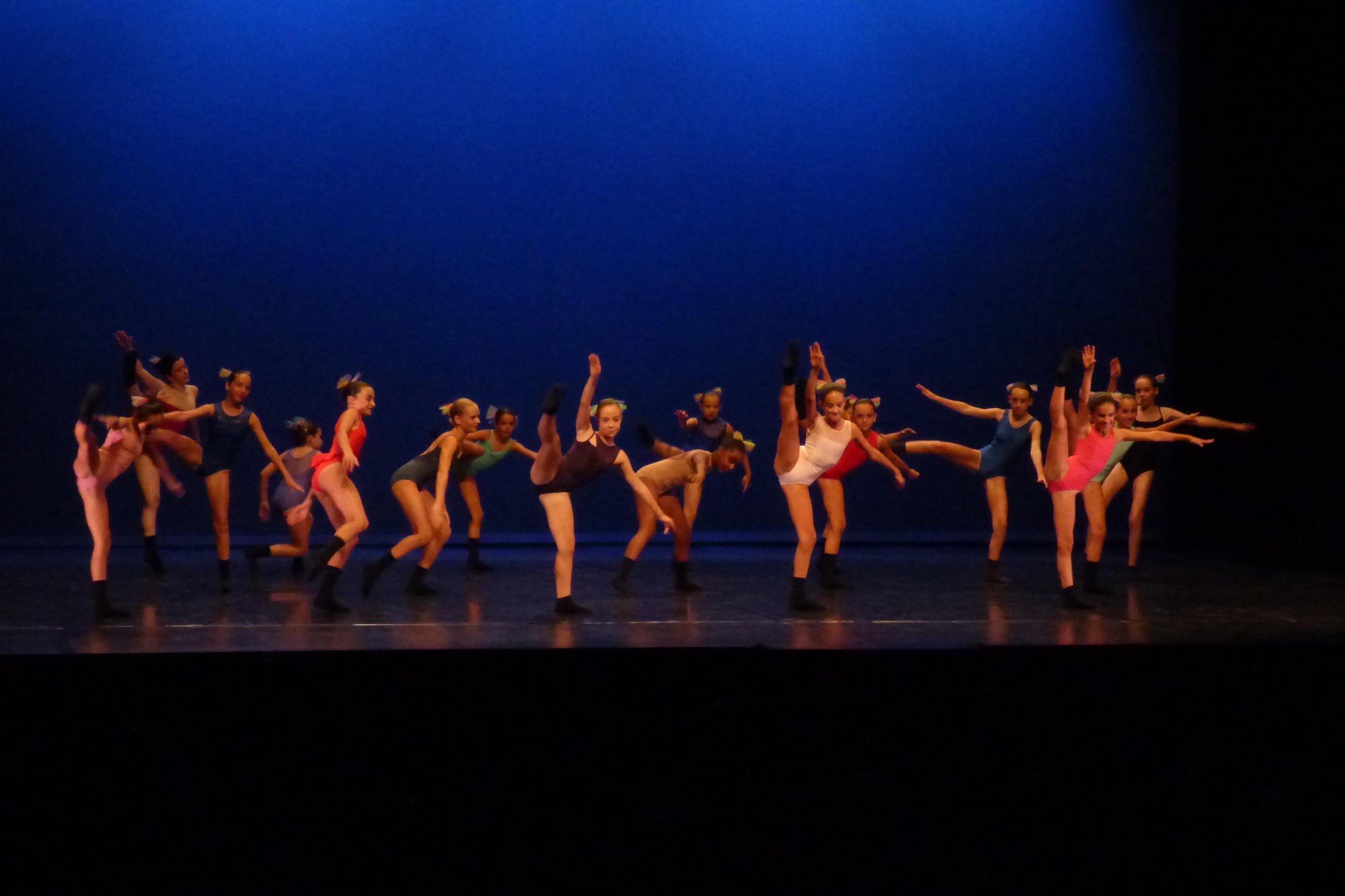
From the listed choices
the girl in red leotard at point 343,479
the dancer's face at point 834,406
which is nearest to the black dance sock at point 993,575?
the dancer's face at point 834,406

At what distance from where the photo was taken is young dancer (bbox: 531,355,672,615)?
18.9 ft

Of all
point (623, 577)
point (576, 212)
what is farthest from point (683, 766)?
point (576, 212)

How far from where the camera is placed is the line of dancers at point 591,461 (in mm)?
5801

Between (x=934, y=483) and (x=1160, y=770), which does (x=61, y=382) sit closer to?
(x=934, y=483)

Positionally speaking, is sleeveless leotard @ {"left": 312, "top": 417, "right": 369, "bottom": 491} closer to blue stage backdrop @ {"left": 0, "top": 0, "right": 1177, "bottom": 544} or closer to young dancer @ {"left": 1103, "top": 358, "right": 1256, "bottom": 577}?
blue stage backdrop @ {"left": 0, "top": 0, "right": 1177, "bottom": 544}

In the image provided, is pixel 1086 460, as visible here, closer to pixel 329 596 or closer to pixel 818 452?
pixel 818 452

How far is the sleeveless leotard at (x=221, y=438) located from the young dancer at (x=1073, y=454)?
4704 mm

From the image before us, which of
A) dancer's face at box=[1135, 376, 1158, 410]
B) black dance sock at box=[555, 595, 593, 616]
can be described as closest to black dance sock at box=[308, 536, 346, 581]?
black dance sock at box=[555, 595, 593, 616]

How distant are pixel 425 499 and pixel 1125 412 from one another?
13.3 feet

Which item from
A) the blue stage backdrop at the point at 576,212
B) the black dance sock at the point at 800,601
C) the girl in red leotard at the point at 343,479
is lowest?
the black dance sock at the point at 800,601

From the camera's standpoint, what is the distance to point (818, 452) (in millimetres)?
6238

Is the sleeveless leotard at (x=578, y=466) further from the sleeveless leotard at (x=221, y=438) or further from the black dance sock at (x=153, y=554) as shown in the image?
the black dance sock at (x=153, y=554)

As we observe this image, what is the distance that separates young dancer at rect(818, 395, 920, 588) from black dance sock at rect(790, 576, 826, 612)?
88 cm

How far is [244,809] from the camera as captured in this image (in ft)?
11.5
